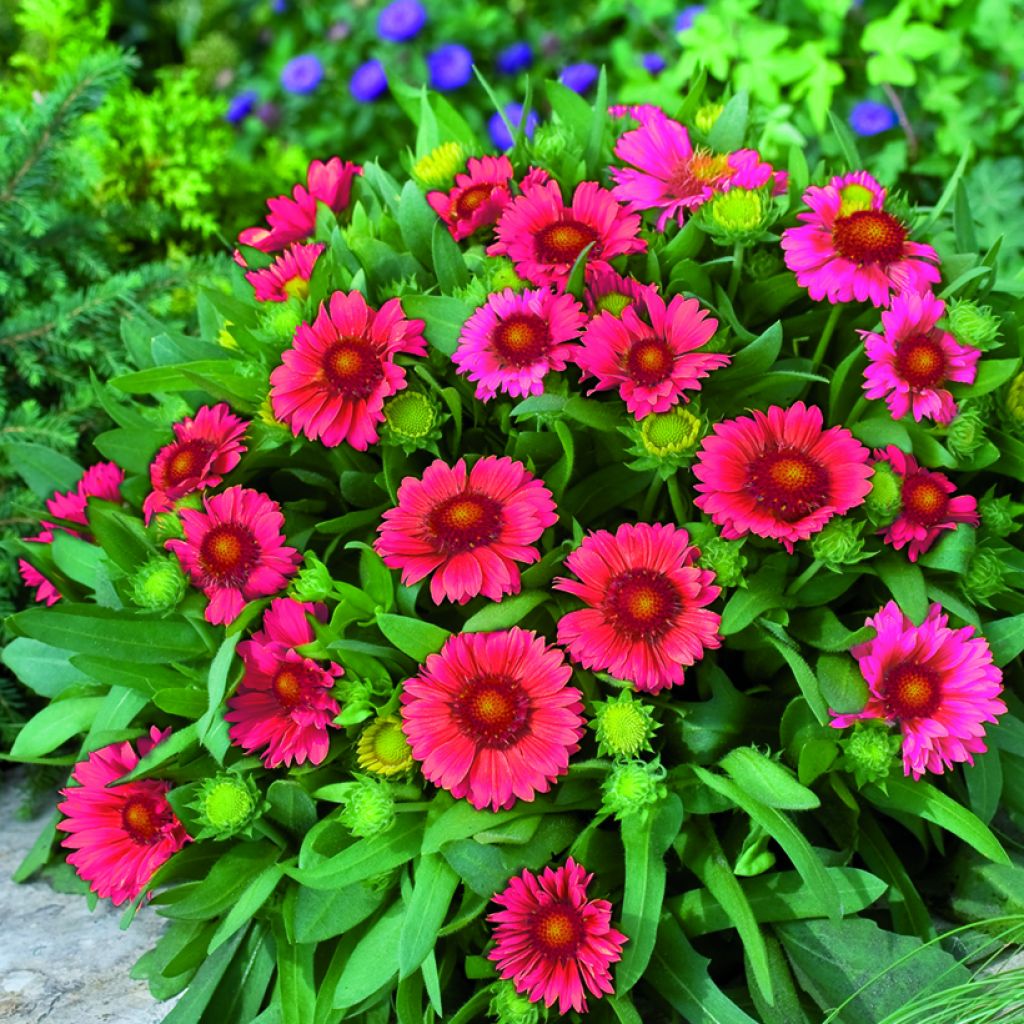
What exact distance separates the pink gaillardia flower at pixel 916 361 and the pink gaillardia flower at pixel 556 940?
52cm

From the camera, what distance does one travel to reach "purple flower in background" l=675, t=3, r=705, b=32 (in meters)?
2.55

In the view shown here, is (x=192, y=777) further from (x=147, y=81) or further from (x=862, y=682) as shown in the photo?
(x=147, y=81)

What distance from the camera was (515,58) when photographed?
2764 mm

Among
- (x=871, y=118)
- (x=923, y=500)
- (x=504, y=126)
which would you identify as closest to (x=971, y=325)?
(x=923, y=500)

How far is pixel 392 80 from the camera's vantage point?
1498mm

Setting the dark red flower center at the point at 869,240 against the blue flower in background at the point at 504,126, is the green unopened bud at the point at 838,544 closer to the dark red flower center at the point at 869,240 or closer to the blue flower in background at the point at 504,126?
the dark red flower center at the point at 869,240

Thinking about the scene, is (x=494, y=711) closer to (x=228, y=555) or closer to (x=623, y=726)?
(x=623, y=726)

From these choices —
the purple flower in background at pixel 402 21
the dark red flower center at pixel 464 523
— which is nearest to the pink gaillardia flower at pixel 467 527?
the dark red flower center at pixel 464 523

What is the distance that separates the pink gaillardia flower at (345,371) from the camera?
110 centimetres

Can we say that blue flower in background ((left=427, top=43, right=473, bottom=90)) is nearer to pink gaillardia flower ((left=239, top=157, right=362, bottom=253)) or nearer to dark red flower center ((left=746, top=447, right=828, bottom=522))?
pink gaillardia flower ((left=239, top=157, right=362, bottom=253))

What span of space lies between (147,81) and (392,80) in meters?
1.94

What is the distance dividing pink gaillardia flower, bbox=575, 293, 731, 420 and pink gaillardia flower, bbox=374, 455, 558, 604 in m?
0.12

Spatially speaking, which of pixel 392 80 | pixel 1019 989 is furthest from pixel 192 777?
pixel 392 80

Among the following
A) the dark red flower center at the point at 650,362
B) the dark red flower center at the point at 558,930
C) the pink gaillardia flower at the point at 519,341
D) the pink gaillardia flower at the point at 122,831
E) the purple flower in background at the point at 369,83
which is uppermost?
the pink gaillardia flower at the point at 519,341
